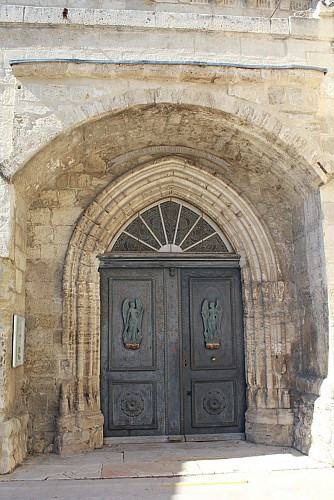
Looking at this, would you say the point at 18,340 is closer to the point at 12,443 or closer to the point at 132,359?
the point at 12,443

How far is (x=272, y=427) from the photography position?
608 cm

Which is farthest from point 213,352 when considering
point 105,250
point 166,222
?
point 105,250

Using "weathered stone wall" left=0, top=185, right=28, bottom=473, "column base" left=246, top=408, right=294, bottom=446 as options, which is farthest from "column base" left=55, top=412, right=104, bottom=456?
"column base" left=246, top=408, right=294, bottom=446

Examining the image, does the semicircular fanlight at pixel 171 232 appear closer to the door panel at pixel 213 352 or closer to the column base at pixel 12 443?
the door panel at pixel 213 352

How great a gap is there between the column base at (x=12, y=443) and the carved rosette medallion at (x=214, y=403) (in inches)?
84.2

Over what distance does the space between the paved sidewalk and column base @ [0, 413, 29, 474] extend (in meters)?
0.09

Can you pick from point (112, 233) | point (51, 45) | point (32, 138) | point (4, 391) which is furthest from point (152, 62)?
point (4, 391)

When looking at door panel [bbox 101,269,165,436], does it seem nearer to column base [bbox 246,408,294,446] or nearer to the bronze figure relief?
the bronze figure relief

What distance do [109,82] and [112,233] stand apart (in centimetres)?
182

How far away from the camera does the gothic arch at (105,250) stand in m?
6.05

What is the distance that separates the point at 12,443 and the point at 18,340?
3.25ft

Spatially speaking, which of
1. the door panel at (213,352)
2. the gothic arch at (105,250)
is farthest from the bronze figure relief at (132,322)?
the door panel at (213,352)

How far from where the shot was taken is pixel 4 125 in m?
5.45

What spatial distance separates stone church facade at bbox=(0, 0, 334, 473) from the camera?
5.50 m
